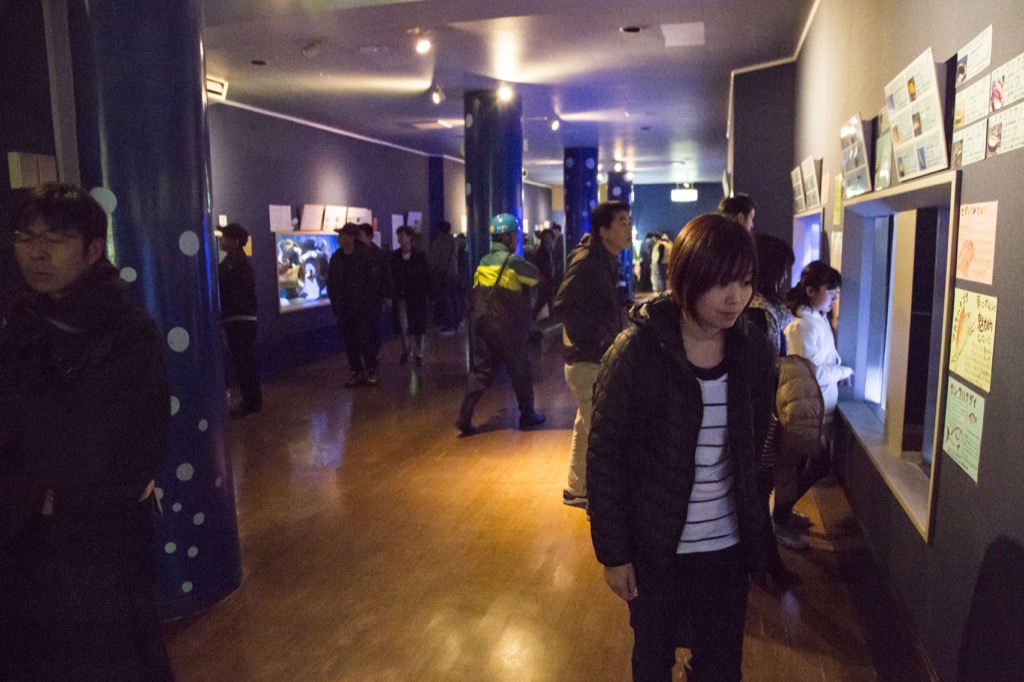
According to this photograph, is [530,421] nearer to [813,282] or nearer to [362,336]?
[362,336]

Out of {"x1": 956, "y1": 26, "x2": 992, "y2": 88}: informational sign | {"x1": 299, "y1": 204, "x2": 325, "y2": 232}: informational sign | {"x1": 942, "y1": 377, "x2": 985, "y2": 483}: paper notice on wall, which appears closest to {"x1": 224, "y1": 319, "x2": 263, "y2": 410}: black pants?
{"x1": 299, "y1": 204, "x2": 325, "y2": 232}: informational sign

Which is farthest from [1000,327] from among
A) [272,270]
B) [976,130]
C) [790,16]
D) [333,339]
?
[333,339]

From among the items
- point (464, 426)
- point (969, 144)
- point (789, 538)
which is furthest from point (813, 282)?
point (464, 426)

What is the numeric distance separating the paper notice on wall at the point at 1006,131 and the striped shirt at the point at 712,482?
93cm

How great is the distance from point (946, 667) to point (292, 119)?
9514 mm

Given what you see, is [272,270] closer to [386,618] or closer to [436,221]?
[436,221]

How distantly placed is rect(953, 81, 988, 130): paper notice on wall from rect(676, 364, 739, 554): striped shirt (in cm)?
112

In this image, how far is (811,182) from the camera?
5461 mm

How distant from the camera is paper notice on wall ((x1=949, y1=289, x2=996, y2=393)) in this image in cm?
206

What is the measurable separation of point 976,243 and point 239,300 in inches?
239

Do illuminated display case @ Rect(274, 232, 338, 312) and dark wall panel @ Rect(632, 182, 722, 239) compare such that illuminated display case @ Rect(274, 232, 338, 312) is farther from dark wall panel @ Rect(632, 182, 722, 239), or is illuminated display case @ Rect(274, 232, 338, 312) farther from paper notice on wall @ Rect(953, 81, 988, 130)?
dark wall panel @ Rect(632, 182, 722, 239)

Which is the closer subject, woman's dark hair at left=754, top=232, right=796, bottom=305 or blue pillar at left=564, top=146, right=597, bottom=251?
woman's dark hair at left=754, top=232, right=796, bottom=305

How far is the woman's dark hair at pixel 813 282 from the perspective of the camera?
3.66 m

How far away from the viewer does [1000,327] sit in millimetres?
1986
